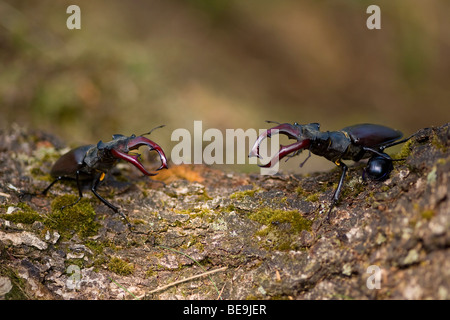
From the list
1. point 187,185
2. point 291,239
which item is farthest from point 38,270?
point 291,239

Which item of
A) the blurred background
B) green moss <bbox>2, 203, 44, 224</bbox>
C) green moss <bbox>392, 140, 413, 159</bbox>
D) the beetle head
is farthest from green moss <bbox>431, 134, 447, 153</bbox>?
the blurred background

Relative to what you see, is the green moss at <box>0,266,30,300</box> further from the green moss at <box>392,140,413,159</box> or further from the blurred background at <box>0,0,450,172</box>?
the blurred background at <box>0,0,450,172</box>

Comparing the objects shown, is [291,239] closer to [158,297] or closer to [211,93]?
[158,297]

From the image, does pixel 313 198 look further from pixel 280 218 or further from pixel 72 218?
pixel 72 218

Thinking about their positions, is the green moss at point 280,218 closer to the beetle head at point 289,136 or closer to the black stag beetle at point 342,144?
the black stag beetle at point 342,144

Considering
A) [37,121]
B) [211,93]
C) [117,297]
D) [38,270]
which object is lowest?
[117,297]

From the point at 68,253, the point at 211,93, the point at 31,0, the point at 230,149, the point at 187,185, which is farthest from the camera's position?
the point at 211,93
